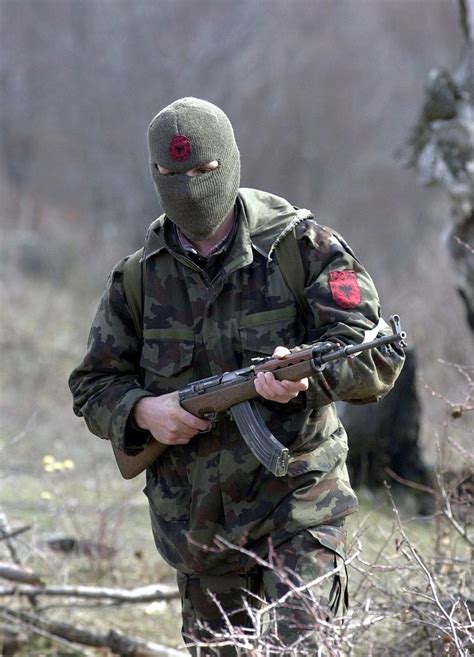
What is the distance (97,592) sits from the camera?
16.3 feet

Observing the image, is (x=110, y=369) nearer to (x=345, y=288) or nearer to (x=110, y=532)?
(x=345, y=288)

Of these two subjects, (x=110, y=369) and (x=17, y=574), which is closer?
(x=110, y=369)

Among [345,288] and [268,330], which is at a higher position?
[345,288]

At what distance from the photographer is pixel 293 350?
318cm

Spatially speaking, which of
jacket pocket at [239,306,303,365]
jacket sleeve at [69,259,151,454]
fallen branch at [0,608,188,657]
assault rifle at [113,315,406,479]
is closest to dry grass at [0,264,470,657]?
fallen branch at [0,608,188,657]

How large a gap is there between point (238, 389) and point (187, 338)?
28cm

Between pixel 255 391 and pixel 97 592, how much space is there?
2.05m

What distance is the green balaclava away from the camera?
3385mm

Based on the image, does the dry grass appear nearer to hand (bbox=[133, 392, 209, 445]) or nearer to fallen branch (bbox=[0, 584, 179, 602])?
fallen branch (bbox=[0, 584, 179, 602])

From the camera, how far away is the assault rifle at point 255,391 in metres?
3.12

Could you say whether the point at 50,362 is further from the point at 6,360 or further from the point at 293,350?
the point at 293,350

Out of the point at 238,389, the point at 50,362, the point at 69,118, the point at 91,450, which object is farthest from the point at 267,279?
the point at 69,118

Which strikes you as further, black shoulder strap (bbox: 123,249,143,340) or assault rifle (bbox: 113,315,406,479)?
black shoulder strap (bbox: 123,249,143,340)

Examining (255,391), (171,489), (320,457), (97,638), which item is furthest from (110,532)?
(255,391)
